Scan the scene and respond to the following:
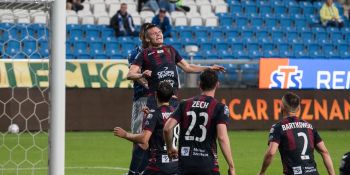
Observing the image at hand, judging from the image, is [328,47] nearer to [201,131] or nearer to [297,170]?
[297,170]

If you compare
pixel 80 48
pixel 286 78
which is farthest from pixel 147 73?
pixel 80 48

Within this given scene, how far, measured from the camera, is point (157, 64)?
11.2m

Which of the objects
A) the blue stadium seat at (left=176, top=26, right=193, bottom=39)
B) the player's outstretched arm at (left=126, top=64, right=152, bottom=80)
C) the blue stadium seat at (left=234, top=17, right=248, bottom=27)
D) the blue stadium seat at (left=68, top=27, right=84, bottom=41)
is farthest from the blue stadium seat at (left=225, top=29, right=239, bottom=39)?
the player's outstretched arm at (left=126, top=64, right=152, bottom=80)

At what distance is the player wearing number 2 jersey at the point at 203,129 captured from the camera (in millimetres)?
8516

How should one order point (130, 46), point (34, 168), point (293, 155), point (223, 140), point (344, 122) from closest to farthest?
point (223, 140) < point (293, 155) < point (34, 168) < point (344, 122) < point (130, 46)

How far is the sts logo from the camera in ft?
70.0

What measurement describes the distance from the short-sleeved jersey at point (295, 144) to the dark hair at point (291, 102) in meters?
0.12

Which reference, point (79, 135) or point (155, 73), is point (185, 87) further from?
point (155, 73)

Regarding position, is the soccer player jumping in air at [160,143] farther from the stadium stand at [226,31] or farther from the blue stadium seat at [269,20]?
the blue stadium seat at [269,20]

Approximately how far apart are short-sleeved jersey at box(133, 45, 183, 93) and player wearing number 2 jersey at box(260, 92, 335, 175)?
2333mm

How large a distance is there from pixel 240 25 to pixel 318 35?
2391 mm

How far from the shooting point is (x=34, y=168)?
13.6 metres

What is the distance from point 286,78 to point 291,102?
12.4 m

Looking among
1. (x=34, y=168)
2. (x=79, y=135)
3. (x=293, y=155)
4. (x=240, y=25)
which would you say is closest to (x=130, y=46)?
(x=240, y=25)
